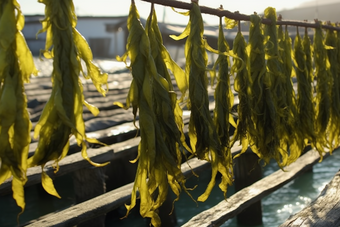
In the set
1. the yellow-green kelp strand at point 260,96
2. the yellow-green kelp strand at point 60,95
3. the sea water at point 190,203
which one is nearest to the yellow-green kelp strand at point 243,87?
the yellow-green kelp strand at point 260,96

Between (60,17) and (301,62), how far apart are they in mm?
2393

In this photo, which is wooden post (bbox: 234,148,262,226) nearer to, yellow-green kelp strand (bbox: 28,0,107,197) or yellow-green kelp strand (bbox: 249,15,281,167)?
yellow-green kelp strand (bbox: 249,15,281,167)

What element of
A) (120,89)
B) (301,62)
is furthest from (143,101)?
(120,89)

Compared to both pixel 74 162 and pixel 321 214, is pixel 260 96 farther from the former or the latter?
pixel 74 162

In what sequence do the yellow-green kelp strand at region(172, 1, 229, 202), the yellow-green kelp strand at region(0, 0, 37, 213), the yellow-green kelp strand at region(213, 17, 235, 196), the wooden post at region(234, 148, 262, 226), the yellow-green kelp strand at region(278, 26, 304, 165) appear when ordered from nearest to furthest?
the yellow-green kelp strand at region(0, 0, 37, 213) → the yellow-green kelp strand at region(172, 1, 229, 202) → the yellow-green kelp strand at region(213, 17, 235, 196) → the yellow-green kelp strand at region(278, 26, 304, 165) → the wooden post at region(234, 148, 262, 226)

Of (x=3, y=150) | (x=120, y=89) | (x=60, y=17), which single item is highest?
(x=60, y=17)

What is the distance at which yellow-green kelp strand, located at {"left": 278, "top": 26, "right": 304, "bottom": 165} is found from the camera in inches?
128

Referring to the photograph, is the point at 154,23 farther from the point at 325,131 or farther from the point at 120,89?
the point at 120,89

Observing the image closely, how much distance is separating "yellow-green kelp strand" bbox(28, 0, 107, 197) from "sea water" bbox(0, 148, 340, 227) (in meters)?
4.66

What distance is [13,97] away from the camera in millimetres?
1644

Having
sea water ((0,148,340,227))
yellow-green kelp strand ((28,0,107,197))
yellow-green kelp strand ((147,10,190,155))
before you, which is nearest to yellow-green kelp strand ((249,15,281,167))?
yellow-green kelp strand ((147,10,190,155))

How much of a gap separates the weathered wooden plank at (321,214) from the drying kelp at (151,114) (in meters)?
1.24

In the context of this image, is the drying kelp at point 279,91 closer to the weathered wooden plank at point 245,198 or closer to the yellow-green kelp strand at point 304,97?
the yellow-green kelp strand at point 304,97

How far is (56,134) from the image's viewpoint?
1710 mm
